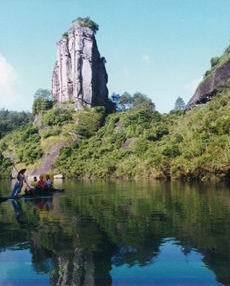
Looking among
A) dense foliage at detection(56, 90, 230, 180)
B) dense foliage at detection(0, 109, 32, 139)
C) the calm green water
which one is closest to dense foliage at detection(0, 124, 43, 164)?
dense foliage at detection(56, 90, 230, 180)

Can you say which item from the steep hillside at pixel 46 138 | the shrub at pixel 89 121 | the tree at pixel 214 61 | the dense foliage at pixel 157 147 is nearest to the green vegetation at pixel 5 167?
the steep hillside at pixel 46 138

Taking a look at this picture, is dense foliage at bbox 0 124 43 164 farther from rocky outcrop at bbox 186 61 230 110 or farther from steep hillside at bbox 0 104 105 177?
rocky outcrop at bbox 186 61 230 110

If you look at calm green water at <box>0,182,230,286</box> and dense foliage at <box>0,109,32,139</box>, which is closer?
calm green water at <box>0,182,230,286</box>

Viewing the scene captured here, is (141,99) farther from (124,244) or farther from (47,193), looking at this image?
(124,244)

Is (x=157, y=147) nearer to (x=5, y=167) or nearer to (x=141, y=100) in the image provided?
(x=5, y=167)

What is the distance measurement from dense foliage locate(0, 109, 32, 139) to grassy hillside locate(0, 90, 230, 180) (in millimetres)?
26128

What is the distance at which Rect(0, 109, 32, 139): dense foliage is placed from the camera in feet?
500

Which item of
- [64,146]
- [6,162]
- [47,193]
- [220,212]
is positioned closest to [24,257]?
[220,212]

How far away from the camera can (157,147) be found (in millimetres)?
70875

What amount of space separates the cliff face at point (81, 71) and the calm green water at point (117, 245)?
95.4 m

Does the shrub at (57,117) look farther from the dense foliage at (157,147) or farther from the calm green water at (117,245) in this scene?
the calm green water at (117,245)

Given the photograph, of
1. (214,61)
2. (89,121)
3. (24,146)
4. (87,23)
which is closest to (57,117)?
(89,121)

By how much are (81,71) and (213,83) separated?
150ft

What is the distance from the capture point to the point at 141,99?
14912 centimetres
